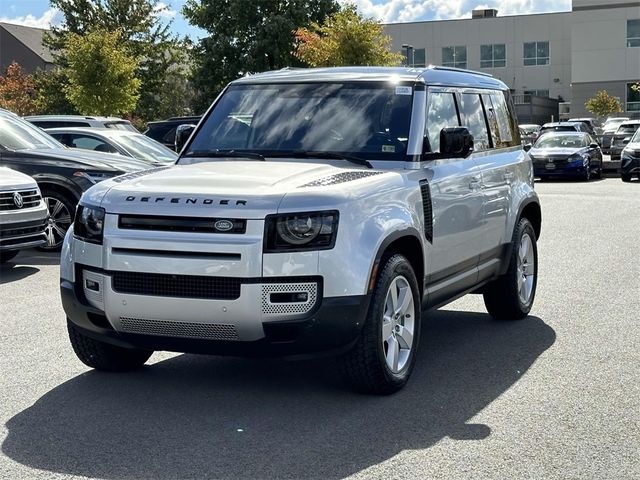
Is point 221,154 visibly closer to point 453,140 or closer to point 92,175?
point 453,140

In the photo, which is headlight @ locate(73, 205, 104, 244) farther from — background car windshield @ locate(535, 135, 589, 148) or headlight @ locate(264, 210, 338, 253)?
background car windshield @ locate(535, 135, 589, 148)

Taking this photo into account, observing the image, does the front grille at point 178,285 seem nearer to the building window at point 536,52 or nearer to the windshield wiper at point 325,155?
the windshield wiper at point 325,155

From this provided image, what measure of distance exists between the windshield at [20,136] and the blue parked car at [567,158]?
18.1 meters

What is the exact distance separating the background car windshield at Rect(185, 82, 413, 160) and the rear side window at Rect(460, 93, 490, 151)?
3.08 feet

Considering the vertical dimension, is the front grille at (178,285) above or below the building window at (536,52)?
below

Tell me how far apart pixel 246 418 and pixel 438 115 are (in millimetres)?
2792

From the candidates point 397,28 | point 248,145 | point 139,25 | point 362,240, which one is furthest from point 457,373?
point 397,28

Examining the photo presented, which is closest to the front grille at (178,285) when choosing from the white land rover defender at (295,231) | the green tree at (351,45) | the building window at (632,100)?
the white land rover defender at (295,231)

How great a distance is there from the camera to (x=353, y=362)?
6.02 meters

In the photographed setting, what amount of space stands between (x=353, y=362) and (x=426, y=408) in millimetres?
493

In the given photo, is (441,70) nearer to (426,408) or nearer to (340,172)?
(340,172)

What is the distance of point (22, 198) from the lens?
38.5 feet

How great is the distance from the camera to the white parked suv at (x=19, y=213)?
11508mm

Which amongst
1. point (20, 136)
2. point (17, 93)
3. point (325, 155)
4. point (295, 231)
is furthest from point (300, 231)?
point (17, 93)
